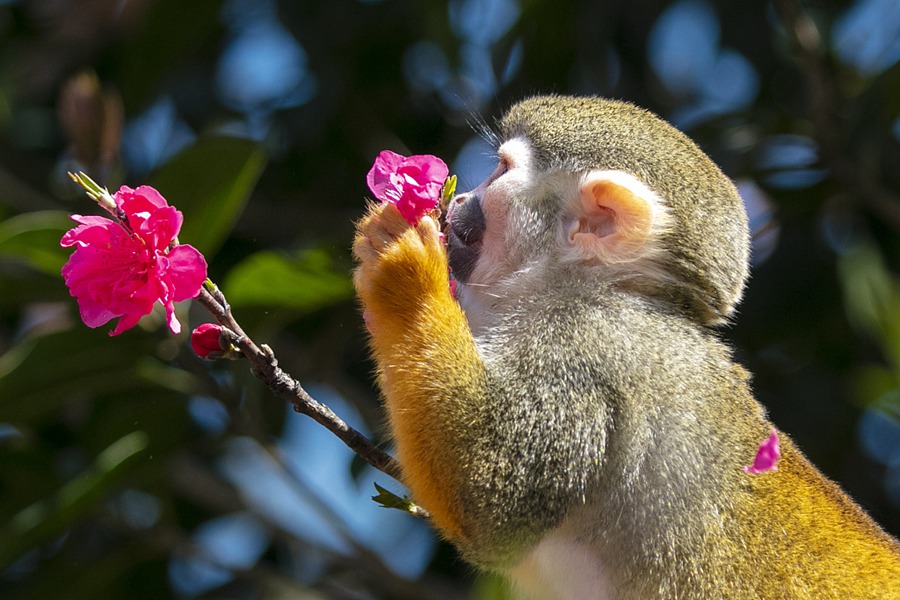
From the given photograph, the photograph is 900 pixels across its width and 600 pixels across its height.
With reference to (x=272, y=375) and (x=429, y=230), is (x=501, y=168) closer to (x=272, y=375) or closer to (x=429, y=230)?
(x=429, y=230)

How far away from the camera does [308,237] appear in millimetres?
4449

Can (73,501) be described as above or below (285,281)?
below

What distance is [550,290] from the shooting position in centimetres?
269

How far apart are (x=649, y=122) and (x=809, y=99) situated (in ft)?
6.00

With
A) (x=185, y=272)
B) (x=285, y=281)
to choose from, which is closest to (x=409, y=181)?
(x=185, y=272)

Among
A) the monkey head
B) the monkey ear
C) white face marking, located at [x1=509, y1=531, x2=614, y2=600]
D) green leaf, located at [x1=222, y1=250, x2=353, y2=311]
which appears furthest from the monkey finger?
green leaf, located at [x1=222, y1=250, x2=353, y2=311]

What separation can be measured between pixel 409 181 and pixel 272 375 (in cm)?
66

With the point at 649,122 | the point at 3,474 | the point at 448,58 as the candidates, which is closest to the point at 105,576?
the point at 3,474

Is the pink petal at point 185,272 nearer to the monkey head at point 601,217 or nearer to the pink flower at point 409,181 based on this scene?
the pink flower at point 409,181

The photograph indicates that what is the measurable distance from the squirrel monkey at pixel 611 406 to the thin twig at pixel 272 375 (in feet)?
1.01

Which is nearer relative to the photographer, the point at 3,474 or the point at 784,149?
the point at 3,474

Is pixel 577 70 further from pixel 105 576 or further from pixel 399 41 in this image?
pixel 105 576

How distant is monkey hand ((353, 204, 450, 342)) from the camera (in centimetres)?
246

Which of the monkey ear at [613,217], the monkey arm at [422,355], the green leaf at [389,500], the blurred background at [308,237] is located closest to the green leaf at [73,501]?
the blurred background at [308,237]
